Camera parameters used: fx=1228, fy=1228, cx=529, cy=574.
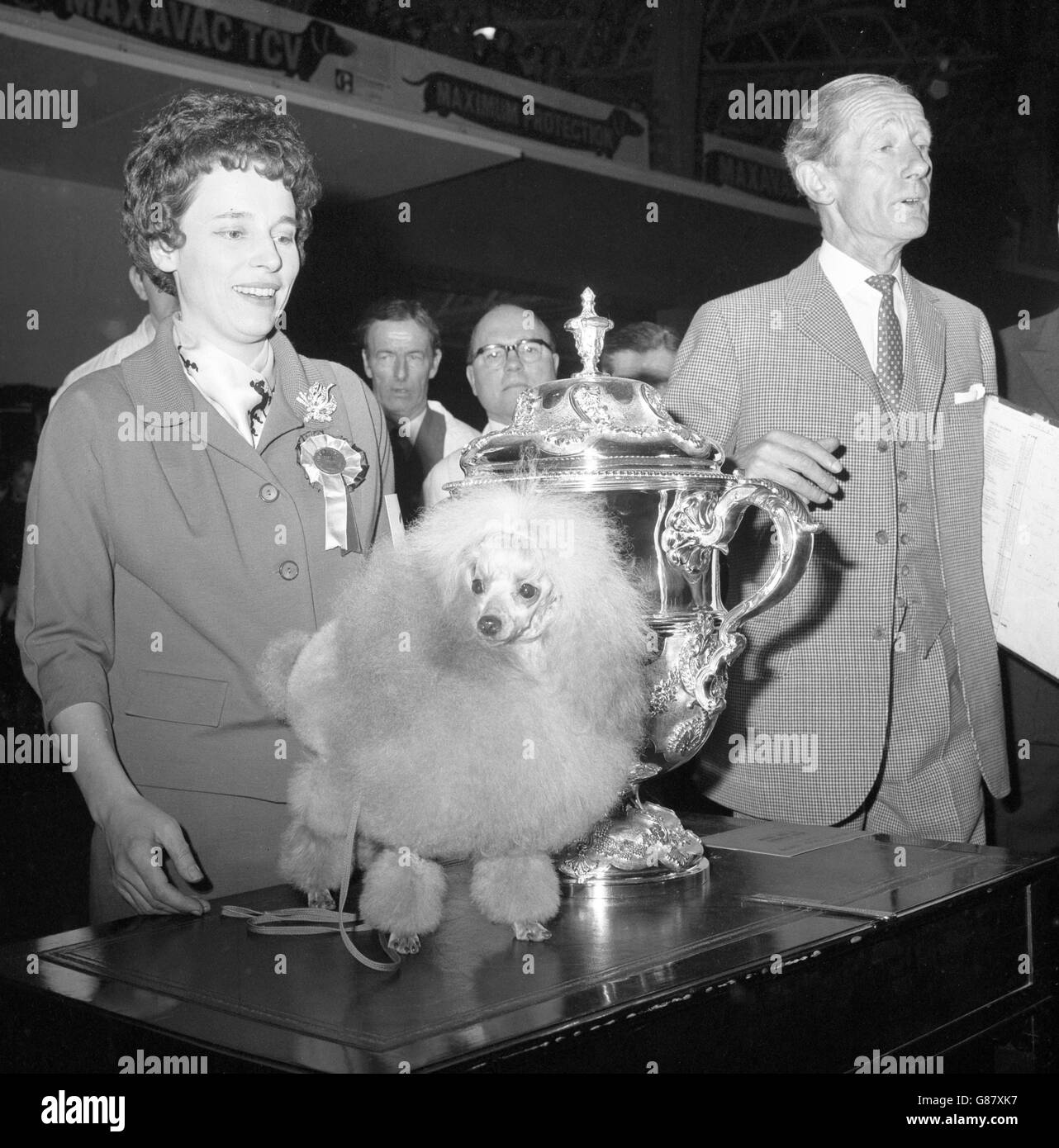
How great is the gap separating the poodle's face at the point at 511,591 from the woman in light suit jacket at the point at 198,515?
407 millimetres

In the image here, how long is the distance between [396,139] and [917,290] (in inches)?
65.1

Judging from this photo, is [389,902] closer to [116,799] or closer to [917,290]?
[116,799]

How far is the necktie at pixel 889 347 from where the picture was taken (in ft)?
5.19

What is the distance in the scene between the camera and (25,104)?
8.26 ft

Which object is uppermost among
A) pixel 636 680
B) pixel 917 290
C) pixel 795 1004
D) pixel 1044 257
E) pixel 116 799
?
pixel 1044 257

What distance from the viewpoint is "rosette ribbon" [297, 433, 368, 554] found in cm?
126

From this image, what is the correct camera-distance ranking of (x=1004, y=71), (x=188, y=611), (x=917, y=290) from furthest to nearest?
(x=1004, y=71)
(x=917, y=290)
(x=188, y=611)

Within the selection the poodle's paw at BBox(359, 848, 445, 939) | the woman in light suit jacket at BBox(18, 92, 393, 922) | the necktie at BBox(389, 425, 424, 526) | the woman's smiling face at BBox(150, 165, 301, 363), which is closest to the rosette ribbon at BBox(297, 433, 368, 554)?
→ the woman in light suit jacket at BBox(18, 92, 393, 922)

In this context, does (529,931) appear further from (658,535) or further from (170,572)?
(170,572)

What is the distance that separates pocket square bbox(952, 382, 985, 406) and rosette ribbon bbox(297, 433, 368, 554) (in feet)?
2.62

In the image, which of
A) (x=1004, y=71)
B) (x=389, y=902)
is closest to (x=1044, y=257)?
(x=1004, y=71)

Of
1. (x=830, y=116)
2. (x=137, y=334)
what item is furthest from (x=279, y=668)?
(x=137, y=334)

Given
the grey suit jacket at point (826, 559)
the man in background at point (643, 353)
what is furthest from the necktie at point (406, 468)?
the grey suit jacket at point (826, 559)

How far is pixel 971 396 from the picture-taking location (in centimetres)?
157
